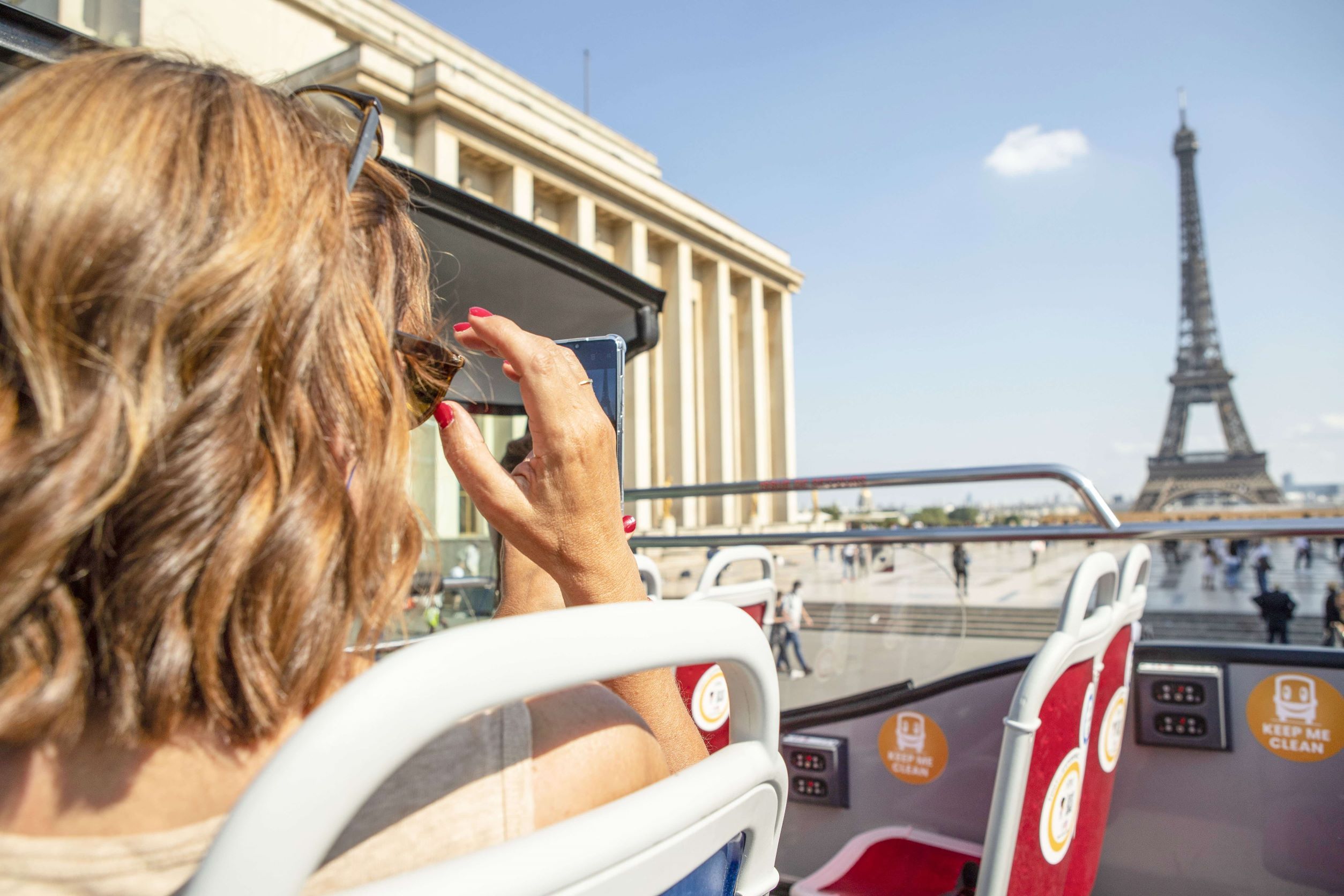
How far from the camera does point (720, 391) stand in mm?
38375

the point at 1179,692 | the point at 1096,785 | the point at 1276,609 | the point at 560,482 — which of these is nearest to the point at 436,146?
the point at 1276,609

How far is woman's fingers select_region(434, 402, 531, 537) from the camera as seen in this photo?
3.72 ft

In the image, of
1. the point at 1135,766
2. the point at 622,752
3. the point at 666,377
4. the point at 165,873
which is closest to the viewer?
the point at 165,873

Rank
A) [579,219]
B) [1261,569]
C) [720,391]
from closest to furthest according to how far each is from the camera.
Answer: [1261,569], [579,219], [720,391]

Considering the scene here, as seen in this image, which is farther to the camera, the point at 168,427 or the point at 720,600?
the point at 720,600

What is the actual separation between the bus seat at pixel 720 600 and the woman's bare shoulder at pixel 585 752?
2118mm

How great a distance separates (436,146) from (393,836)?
2604cm

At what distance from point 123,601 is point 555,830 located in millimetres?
361

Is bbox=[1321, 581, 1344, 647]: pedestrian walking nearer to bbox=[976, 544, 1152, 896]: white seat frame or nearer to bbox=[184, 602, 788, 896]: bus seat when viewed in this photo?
bbox=[976, 544, 1152, 896]: white seat frame

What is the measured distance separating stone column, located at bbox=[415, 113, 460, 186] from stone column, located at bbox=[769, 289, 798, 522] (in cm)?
2306

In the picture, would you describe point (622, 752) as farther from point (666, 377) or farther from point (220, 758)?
point (666, 377)

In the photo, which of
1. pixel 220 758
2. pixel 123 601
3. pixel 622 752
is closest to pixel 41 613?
pixel 123 601

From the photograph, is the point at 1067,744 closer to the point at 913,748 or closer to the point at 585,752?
the point at 913,748

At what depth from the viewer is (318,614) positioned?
0.64 meters
